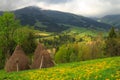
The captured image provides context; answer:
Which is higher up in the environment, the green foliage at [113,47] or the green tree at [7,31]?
the green tree at [7,31]

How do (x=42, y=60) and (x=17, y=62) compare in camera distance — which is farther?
(x=17, y=62)

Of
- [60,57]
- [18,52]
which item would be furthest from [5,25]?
[60,57]

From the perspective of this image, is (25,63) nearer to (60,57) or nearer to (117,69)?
(117,69)

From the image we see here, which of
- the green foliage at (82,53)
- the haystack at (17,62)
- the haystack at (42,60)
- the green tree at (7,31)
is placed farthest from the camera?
the green foliage at (82,53)

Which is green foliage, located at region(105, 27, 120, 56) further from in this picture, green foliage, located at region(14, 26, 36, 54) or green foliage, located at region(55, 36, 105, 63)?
green foliage, located at region(14, 26, 36, 54)

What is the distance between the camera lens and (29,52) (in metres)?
90.8

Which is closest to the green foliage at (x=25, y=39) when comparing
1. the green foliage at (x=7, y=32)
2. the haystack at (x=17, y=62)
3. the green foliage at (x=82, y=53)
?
the green foliage at (x=7, y=32)

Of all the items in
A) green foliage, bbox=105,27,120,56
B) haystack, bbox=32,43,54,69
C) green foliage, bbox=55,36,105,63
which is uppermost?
haystack, bbox=32,43,54,69

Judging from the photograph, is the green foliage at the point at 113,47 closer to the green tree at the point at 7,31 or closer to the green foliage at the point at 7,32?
the green foliage at the point at 7,32

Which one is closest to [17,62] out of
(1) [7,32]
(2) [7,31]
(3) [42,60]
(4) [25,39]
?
Result: (3) [42,60]

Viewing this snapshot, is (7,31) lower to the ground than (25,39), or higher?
higher

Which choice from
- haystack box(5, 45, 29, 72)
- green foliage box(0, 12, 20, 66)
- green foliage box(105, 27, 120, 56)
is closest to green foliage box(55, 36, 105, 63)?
green foliage box(105, 27, 120, 56)

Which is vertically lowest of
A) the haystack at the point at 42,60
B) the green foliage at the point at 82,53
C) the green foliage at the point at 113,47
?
the green foliage at the point at 82,53

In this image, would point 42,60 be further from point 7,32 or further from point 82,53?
point 82,53
